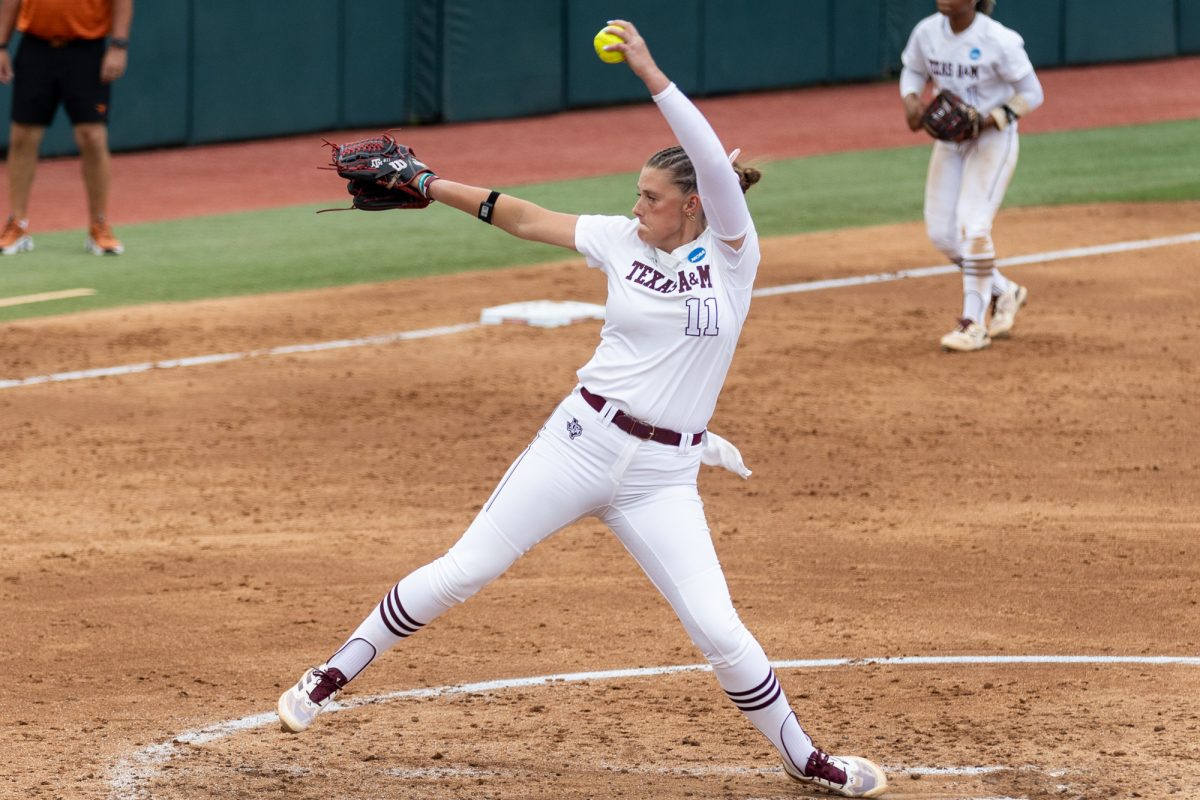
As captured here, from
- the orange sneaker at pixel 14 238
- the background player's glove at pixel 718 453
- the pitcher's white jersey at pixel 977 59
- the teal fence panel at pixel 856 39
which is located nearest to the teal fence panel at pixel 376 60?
the teal fence panel at pixel 856 39

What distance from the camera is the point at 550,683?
6.28 metres

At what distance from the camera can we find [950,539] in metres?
7.96

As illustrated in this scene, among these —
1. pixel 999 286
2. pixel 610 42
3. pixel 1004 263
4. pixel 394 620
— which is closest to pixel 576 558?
pixel 394 620

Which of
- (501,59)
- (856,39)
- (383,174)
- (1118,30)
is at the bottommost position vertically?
(1118,30)

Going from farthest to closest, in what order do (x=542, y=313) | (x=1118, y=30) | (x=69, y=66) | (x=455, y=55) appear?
(x=1118, y=30) < (x=455, y=55) < (x=69, y=66) < (x=542, y=313)

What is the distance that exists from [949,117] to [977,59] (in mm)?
397

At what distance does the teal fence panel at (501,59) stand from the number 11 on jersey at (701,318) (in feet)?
54.3

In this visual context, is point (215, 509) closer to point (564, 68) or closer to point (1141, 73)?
point (564, 68)

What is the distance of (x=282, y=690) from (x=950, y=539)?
3082 mm

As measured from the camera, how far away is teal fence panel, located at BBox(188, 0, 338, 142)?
63.6ft

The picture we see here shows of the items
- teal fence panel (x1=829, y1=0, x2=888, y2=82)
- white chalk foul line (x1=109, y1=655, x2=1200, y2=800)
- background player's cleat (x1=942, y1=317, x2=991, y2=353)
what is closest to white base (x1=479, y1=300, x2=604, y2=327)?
background player's cleat (x1=942, y1=317, x2=991, y2=353)

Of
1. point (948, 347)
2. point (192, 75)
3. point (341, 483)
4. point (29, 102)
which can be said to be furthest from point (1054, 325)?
point (192, 75)

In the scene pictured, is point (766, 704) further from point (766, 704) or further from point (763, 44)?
point (763, 44)

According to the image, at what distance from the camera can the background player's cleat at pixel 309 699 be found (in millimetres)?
5270
